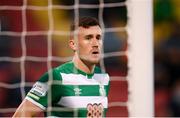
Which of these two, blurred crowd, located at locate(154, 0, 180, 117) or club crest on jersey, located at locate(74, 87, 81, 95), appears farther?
blurred crowd, located at locate(154, 0, 180, 117)

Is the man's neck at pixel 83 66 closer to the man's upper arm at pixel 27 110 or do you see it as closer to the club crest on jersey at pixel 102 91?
the club crest on jersey at pixel 102 91

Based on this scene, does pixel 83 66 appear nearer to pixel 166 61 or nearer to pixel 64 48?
pixel 64 48

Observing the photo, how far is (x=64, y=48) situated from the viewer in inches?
92.4

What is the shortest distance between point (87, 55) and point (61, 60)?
0.65 meters

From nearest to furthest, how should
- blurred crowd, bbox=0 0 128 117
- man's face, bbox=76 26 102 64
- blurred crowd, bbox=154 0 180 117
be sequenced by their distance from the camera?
man's face, bbox=76 26 102 64
blurred crowd, bbox=0 0 128 117
blurred crowd, bbox=154 0 180 117

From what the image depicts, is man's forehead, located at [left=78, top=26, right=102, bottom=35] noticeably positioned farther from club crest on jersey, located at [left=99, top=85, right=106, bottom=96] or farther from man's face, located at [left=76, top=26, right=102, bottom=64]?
club crest on jersey, located at [left=99, top=85, right=106, bottom=96]

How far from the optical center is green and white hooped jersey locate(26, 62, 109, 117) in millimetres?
1501

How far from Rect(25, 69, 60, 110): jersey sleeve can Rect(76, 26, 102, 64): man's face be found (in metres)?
0.10

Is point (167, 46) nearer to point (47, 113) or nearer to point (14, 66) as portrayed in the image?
point (14, 66)

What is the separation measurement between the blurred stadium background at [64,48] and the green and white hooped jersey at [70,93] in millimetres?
591

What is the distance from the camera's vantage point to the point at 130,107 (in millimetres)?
1350

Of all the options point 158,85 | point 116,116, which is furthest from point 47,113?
point 158,85

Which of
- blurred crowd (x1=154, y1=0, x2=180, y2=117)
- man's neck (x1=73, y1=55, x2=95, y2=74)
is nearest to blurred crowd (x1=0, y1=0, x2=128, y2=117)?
blurred crowd (x1=154, y1=0, x2=180, y2=117)

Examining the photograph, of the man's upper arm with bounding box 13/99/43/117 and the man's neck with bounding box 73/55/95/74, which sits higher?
the man's neck with bounding box 73/55/95/74
